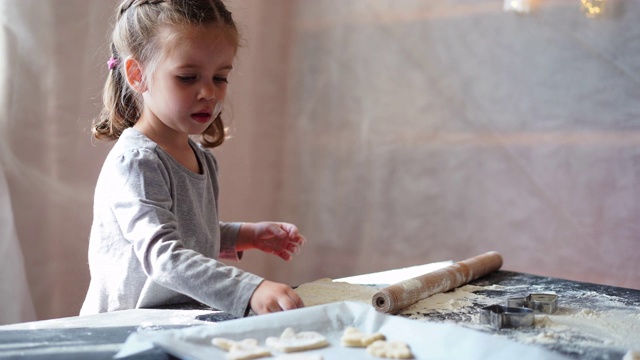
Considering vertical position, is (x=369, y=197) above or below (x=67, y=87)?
below

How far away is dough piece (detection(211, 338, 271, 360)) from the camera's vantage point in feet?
2.46

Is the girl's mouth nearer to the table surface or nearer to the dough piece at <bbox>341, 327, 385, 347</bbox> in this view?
the table surface

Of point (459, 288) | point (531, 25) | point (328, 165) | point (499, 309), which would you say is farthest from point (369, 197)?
point (499, 309)

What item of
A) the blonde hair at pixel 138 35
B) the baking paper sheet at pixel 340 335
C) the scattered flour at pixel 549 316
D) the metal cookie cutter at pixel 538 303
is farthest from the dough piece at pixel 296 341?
the blonde hair at pixel 138 35

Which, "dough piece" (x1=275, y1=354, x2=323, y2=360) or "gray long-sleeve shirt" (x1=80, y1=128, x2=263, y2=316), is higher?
"gray long-sleeve shirt" (x1=80, y1=128, x2=263, y2=316)

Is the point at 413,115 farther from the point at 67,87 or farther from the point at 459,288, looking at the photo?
the point at 459,288

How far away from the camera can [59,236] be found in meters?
1.94

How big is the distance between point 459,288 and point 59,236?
3.75 ft

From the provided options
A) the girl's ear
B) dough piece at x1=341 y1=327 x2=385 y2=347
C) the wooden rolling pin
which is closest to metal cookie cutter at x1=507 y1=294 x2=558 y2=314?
the wooden rolling pin

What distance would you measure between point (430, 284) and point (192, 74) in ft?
1.68

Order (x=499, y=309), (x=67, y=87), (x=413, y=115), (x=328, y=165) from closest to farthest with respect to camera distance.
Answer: (x=499, y=309) → (x=67, y=87) → (x=413, y=115) → (x=328, y=165)

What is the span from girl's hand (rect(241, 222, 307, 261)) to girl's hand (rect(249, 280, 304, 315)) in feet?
1.45

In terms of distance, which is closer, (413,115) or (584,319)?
(584,319)

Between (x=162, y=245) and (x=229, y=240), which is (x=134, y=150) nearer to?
(x=162, y=245)
